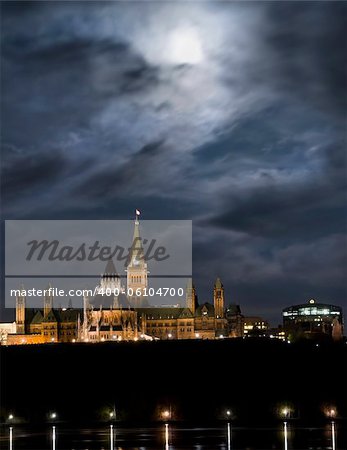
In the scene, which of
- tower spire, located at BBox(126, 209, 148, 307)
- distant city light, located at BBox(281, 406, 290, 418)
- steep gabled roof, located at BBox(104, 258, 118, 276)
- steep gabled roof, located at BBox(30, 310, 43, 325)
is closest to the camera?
distant city light, located at BBox(281, 406, 290, 418)

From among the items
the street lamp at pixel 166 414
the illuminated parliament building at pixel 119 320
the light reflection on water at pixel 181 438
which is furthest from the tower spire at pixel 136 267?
the light reflection on water at pixel 181 438

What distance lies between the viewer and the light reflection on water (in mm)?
34875

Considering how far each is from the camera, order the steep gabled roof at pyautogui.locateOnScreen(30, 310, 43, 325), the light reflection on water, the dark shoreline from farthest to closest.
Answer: the steep gabled roof at pyautogui.locateOnScreen(30, 310, 43, 325) < the dark shoreline < the light reflection on water

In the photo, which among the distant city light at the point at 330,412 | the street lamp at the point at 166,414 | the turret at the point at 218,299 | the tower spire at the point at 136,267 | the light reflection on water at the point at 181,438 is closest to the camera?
the light reflection on water at the point at 181,438

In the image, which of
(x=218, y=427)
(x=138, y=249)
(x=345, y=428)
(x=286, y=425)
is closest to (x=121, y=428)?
(x=218, y=427)

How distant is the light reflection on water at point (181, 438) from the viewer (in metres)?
34.9

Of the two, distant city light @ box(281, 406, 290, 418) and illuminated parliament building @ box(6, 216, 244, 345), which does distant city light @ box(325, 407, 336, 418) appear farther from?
illuminated parliament building @ box(6, 216, 244, 345)

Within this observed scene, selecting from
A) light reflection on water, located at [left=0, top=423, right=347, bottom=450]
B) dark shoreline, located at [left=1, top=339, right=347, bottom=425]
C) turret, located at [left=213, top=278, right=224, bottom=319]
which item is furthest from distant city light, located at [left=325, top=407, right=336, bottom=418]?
turret, located at [left=213, top=278, right=224, bottom=319]

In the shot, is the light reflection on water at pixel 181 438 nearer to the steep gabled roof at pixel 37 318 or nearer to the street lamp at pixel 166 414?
the street lamp at pixel 166 414

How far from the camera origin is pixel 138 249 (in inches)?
6339

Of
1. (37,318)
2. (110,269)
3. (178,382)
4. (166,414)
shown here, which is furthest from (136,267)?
(166,414)

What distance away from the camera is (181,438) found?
128 ft

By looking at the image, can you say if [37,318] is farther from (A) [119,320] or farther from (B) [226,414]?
(B) [226,414]

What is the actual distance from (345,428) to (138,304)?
107 metres
